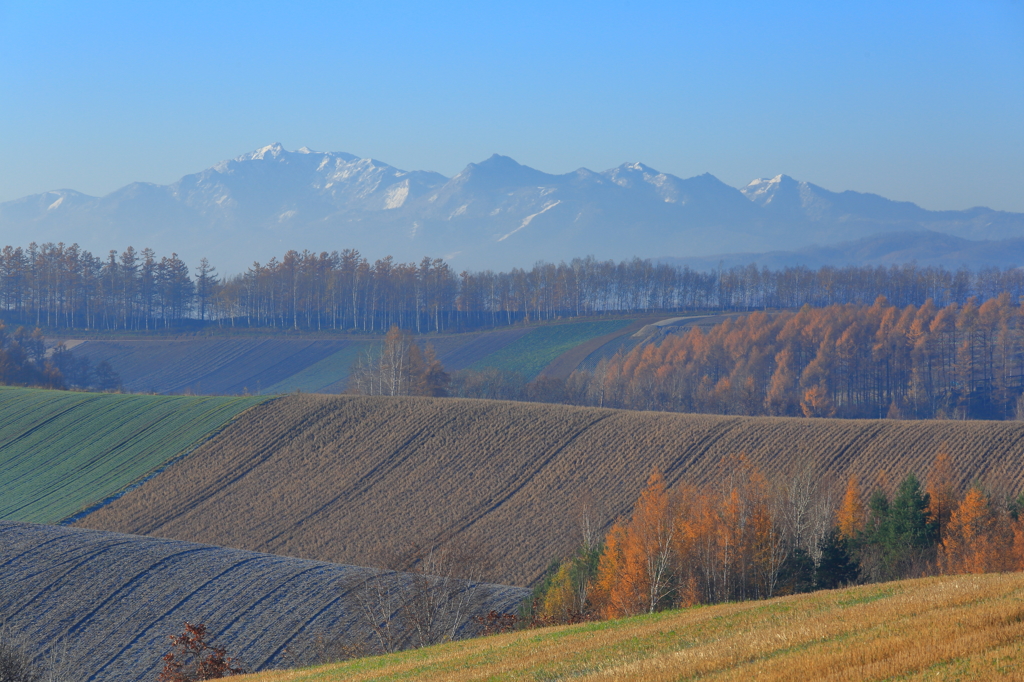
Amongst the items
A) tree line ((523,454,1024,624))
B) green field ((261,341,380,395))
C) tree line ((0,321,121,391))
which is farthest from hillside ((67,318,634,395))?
tree line ((523,454,1024,624))

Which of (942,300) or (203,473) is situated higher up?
(942,300)

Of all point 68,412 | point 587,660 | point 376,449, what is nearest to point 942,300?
point 376,449

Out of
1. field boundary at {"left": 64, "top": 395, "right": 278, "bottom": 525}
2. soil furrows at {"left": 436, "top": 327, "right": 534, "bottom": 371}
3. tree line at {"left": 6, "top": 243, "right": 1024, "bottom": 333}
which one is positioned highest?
tree line at {"left": 6, "top": 243, "right": 1024, "bottom": 333}

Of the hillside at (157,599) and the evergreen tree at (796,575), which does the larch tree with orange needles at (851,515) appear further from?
the hillside at (157,599)

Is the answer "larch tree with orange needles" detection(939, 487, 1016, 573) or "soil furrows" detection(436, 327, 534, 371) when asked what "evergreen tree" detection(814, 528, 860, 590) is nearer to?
"larch tree with orange needles" detection(939, 487, 1016, 573)

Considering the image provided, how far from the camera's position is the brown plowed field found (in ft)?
157

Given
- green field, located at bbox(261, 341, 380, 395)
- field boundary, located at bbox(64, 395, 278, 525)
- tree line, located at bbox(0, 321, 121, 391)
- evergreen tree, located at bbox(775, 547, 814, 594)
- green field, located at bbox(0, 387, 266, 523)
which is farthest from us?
green field, located at bbox(261, 341, 380, 395)

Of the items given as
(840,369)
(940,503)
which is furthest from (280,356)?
(940,503)

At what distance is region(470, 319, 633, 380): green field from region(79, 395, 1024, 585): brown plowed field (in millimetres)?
45399

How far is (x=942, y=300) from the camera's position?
18025 centimetres

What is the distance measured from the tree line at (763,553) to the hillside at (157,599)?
404 centimetres

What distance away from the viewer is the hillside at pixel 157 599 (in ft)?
96.6

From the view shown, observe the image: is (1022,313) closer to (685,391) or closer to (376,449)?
(685,391)

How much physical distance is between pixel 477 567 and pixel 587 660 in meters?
27.5
